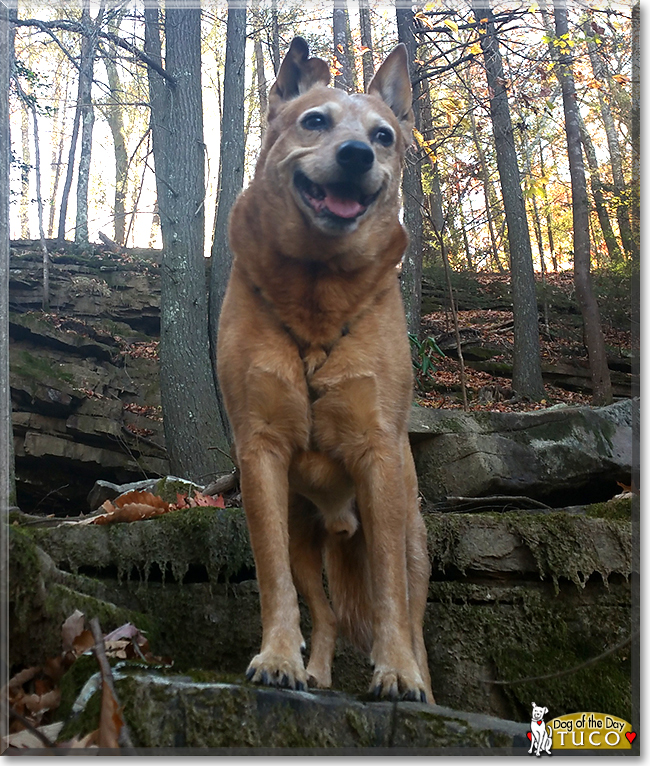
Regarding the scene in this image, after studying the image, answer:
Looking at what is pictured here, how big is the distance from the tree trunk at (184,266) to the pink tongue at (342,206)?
4.72m

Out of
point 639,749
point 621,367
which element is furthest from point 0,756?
point 621,367

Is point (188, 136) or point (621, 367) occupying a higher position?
point (188, 136)

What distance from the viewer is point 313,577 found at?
3.28m

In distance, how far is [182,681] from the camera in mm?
2002

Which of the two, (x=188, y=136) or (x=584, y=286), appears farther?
(x=584, y=286)

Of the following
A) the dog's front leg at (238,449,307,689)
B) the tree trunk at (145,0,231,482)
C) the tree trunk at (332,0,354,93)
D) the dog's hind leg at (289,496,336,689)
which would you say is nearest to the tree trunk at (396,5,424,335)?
the tree trunk at (145,0,231,482)

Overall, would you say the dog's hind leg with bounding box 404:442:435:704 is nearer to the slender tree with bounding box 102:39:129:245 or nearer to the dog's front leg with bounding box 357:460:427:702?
the dog's front leg with bounding box 357:460:427:702

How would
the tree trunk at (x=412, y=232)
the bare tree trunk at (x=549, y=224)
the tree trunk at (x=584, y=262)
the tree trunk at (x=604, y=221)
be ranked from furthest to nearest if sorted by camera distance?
the bare tree trunk at (x=549, y=224) < the tree trunk at (x=604, y=221) < the tree trunk at (x=584, y=262) < the tree trunk at (x=412, y=232)

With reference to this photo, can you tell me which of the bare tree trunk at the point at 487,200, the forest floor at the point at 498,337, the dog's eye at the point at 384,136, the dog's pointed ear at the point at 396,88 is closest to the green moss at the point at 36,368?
the forest floor at the point at 498,337

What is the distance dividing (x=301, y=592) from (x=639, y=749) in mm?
1587

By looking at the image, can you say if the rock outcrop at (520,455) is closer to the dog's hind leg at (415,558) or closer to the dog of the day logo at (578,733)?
the dog's hind leg at (415,558)

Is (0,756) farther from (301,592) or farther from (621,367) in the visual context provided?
(621,367)

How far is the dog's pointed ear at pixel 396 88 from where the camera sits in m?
3.56

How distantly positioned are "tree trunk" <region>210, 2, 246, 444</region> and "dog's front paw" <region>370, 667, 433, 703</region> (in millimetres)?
5643
